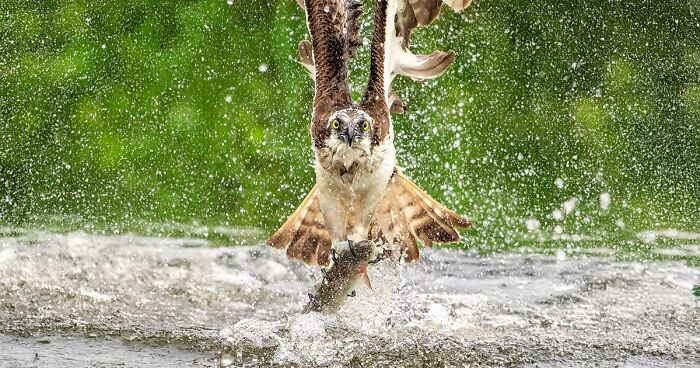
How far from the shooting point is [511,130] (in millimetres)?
9203

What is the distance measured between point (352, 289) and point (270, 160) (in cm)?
452

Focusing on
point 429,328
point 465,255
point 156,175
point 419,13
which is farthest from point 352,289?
point 156,175

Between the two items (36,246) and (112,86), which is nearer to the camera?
(36,246)

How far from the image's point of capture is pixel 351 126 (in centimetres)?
439

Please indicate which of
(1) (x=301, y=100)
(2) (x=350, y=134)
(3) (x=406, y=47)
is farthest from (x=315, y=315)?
(1) (x=301, y=100)

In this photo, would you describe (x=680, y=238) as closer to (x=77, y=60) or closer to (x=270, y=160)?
(x=270, y=160)

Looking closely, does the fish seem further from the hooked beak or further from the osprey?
the hooked beak

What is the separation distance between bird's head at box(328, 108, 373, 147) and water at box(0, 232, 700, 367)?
89 centimetres

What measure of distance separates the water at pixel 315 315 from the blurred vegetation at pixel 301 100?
2124mm

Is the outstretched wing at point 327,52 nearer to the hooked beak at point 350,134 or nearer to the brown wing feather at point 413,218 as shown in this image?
the hooked beak at point 350,134

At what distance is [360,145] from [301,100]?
4910mm

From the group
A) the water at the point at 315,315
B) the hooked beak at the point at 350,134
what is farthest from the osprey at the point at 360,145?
the water at the point at 315,315

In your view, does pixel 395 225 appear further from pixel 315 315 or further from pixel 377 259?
pixel 315 315

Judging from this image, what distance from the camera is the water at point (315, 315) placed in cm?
419
